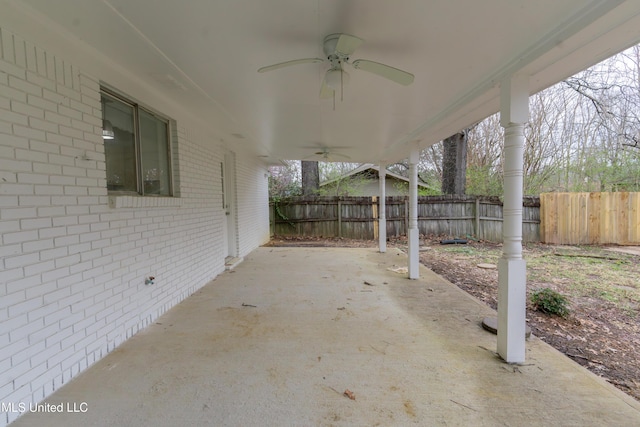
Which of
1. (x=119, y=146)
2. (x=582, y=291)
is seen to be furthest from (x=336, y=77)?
(x=582, y=291)

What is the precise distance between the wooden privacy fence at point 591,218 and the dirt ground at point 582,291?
0.72m

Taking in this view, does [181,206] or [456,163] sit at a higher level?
[456,163]

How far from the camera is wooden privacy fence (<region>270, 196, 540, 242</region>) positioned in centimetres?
883

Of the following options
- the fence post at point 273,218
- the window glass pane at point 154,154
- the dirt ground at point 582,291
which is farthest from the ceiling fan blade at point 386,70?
the fence post at point 273,218

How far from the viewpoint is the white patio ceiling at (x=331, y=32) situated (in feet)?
5.33

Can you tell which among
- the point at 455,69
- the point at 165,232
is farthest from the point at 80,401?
the point at 455,69

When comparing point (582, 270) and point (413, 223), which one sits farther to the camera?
point (582, 270)

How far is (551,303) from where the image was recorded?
3.25 m

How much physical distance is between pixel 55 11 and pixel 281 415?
2787 millimetres

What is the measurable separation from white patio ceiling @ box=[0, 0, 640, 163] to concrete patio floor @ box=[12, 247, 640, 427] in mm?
2253

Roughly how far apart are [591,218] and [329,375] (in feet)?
30.3

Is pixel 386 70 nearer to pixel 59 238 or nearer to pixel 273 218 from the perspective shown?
pixel 59 238

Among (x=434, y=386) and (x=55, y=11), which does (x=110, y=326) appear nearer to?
(x=55, y=11)

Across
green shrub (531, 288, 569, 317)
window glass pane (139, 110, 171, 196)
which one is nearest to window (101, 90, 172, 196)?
window glass pane (139, 110, 171, 196)
